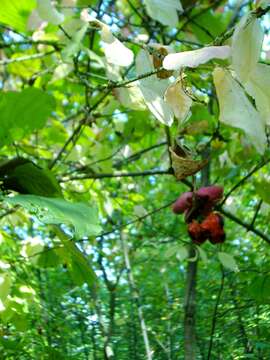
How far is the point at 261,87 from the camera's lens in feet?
1.72

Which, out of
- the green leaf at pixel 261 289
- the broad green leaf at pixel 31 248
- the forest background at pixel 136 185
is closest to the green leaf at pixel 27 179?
the forest background at pixel 136 185

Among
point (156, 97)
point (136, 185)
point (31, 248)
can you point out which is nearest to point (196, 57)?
point (156, 97)

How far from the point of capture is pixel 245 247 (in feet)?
5.44

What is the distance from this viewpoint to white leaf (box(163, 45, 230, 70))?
0.49 m

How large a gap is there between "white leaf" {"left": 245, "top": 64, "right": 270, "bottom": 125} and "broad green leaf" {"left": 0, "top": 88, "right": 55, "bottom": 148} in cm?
29

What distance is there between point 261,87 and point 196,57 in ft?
0.23

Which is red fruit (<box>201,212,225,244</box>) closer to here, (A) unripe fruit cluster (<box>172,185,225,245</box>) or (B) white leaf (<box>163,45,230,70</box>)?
(A) unripe fruit cluster (<box>172,185,225,245</box>)

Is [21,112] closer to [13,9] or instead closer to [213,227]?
Answer: [13,9]

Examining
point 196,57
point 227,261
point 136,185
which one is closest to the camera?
point 196,57

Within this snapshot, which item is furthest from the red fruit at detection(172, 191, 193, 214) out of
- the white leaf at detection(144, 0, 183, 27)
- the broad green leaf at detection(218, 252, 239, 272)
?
the white leaf at detection(144, 0, 183, 27)

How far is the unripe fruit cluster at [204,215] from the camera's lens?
1088 mm

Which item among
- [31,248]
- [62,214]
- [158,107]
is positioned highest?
[31,248]

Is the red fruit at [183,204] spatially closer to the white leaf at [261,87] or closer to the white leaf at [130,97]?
the white leaf at [130,97]

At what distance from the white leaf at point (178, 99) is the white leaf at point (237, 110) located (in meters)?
0.04
